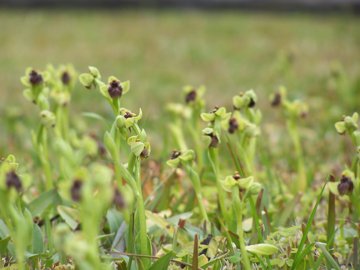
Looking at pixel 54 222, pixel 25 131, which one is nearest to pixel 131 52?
pixel 25 131

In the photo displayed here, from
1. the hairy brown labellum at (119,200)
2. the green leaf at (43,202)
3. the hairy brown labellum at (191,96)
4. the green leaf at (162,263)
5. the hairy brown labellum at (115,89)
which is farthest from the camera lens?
the hairy brown labellum at (191,96)

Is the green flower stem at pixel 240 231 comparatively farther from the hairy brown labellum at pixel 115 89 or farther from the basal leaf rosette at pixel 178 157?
the hairy brown labellum at pixel 115 89

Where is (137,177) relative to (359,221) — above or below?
above

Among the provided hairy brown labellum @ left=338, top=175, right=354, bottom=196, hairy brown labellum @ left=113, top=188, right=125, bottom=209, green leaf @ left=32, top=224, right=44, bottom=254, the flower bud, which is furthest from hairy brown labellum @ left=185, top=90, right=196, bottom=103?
hairy brown labellum @ left=113, top=188, right=125, bottom=209

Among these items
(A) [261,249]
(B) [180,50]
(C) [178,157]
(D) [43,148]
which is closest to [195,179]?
(C) [178,157]

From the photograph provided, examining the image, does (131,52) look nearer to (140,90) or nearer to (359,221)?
(140,90)

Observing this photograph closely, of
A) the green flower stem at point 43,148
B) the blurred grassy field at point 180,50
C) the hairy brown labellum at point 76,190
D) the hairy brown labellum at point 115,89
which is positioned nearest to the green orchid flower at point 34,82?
the green flower stem at point 43,148

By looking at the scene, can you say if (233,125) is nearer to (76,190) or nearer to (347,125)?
(347,125)
